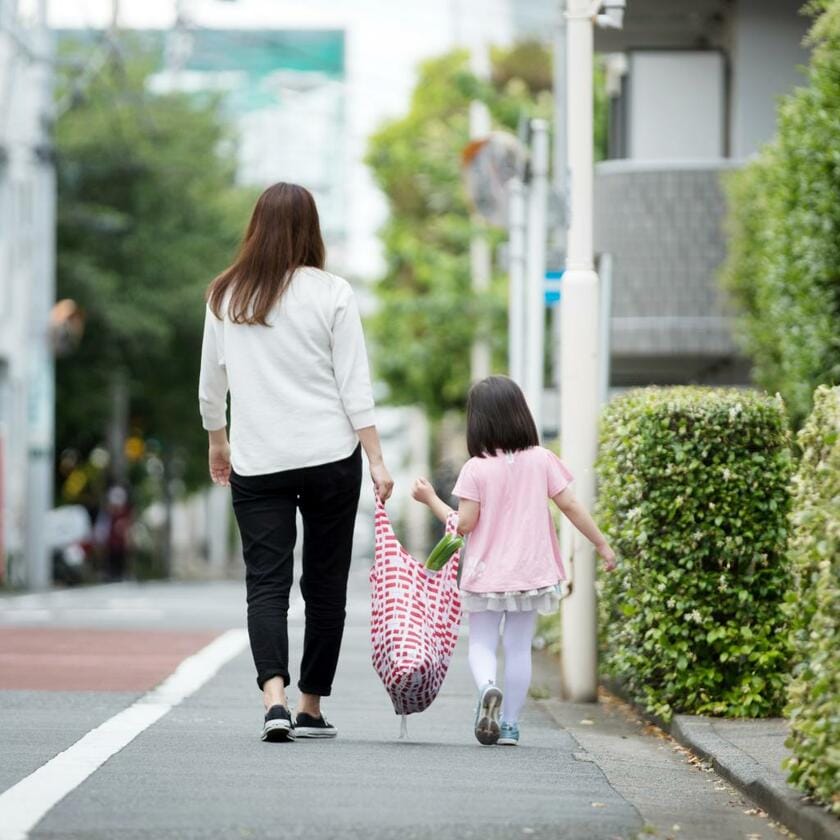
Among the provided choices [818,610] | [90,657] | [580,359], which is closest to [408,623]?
[818,610]

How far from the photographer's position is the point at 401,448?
216ft

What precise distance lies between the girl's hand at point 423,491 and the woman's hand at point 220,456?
2.28 feet

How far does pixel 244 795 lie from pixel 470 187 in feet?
50.6

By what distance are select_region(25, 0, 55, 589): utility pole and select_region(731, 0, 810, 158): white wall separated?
41.9ft

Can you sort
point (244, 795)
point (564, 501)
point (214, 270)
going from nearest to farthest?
point (244, 795) < point (564, 501) < point (214, 270)

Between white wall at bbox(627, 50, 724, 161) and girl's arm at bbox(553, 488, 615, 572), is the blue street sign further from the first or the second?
girl's arm at bbox(553, 488, 615, 572)

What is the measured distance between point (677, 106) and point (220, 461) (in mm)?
12958

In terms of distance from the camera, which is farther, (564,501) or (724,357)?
(724,357)

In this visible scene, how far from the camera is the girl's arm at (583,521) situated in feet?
25.8

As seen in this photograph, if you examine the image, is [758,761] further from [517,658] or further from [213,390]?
[213,390]

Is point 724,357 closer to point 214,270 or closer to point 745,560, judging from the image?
point 745,560

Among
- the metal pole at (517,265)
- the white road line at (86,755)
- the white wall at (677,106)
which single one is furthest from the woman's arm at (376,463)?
the white wall at (677,106)

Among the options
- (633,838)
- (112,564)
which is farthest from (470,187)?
(112,564)

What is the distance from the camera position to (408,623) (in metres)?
7.37
